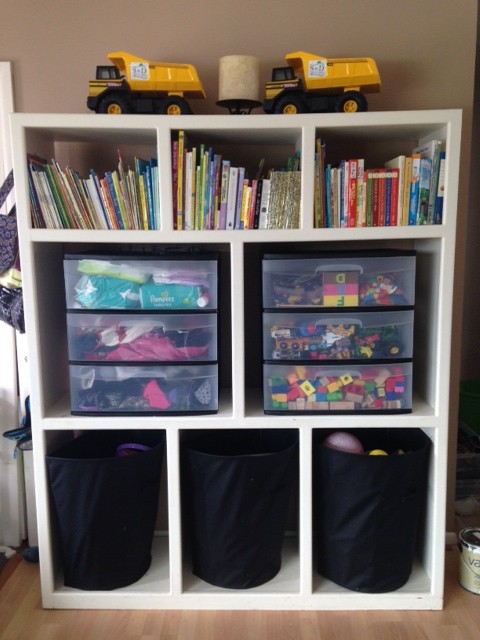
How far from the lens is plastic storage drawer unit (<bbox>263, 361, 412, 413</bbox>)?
1879mm

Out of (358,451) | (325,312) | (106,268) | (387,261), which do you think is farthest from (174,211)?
(358,451)

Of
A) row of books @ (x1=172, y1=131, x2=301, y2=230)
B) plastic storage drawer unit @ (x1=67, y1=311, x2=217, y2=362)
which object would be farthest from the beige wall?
plastic storage drawer unit @ (x1=67, y1=311, x2=217, y2=362)

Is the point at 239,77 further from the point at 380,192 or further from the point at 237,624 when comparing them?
the point at 237,624

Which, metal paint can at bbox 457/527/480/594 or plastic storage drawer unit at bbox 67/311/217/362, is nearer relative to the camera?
plastic storage drawer unit at bbox 67/311/217/362

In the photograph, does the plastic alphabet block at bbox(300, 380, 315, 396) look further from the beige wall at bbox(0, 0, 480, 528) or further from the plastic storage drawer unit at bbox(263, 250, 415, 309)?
the beige wall at bbox(0, 0, 480, 528)

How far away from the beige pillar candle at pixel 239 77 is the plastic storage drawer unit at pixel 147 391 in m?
0.88

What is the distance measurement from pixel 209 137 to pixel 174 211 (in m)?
0.32

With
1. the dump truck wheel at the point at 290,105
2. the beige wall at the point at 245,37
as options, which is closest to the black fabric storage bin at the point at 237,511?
the dump truck wheel at the point at 290,105

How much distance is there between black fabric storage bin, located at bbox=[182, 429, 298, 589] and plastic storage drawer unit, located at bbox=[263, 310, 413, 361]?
1.11ft

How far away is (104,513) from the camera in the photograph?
74.0 inches

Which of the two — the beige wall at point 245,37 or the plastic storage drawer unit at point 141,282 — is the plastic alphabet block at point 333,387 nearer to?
the plastic storage drawer unit at point 141,282

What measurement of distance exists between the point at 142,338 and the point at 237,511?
637 millimetres

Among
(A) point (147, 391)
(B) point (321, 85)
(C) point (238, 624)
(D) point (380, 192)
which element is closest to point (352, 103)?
(B) point (321, 85)

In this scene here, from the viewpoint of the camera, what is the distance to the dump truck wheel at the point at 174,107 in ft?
5.97
